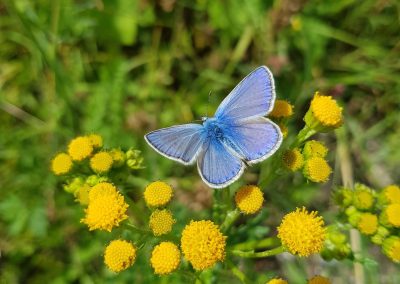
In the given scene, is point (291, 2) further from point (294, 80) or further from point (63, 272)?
point (63, 272)

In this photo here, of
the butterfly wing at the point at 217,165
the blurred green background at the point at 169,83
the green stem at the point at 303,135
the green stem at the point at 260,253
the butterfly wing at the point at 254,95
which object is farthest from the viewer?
the blurred green background at the point at 169,83

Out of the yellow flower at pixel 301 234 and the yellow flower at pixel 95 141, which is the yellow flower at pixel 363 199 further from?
the yellow flower at pixel 95 141

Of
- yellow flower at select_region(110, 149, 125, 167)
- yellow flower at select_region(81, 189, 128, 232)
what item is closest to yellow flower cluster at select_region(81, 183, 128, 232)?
yellow flower at select_region(81, 189, 128, 232)

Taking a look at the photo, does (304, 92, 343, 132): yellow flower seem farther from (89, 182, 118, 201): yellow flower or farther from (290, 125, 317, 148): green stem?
(89, 182, 118, 201): yellow flower

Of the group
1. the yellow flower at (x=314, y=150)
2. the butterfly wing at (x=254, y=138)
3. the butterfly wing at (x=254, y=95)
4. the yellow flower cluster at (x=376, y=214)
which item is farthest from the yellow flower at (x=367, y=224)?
the butterfly wing at (x=254, y=95)

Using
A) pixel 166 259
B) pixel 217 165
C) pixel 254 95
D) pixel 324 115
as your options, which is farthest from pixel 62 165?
pixel 324 115

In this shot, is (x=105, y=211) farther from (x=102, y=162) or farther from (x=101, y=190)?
(x=102, y=162)
